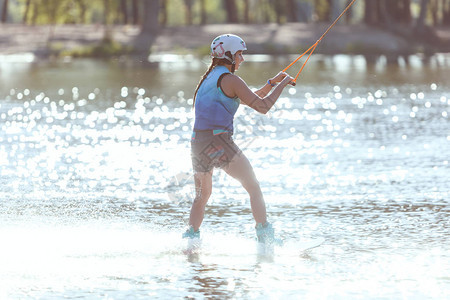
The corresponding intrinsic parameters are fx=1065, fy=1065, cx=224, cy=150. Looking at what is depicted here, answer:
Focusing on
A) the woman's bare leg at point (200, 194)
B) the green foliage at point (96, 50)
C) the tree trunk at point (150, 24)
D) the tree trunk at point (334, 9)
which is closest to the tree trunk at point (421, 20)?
the tree trunk at point (334, 9)

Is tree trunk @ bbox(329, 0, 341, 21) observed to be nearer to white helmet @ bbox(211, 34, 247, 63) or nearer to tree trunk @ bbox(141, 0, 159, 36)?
tree trunk @ bbox(141, 0, 159, 36)

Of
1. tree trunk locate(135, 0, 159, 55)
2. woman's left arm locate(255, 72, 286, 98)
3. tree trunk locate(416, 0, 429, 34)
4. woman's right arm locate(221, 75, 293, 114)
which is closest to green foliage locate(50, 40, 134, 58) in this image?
tree trunk locate(135, 0, 159, 55)

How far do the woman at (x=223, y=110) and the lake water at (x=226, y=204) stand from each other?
1.85 feet

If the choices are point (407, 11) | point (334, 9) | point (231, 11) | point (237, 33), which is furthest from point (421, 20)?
point (231, 11)

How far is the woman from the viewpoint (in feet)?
25.2

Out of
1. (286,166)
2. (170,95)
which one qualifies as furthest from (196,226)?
(170,95)

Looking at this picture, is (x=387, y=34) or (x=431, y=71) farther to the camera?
(x=387, y=34)

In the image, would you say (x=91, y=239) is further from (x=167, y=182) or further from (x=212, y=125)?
(x=167, y=182)

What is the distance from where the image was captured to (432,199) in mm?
9875

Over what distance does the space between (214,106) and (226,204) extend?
2298mm

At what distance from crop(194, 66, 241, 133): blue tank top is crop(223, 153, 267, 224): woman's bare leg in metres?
0.25

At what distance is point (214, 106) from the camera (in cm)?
772

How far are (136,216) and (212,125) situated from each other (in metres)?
1.76

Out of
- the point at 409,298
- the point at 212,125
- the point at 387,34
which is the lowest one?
the point at 409,298
